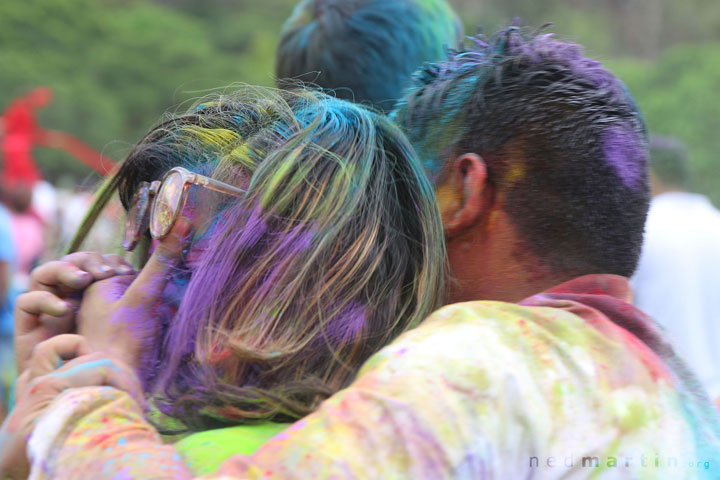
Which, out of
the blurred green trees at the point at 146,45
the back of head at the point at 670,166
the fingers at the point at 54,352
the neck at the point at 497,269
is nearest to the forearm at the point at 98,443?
the fingers at the point at 54,352

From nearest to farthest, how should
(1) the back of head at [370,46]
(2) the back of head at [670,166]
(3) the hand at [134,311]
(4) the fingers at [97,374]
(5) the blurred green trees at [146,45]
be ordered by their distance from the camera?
(4) the fingers at [97,374]
(3) the hand at [134,311]
(1) the back of head at [370,46]
(2) the back of head at [670,166]
(5) the blurred green trees at [146,45]

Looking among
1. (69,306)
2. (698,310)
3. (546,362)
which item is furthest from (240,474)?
(698,310)

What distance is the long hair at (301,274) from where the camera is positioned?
1202 mm

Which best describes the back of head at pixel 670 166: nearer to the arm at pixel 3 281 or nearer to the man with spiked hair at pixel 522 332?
the man with spiked hair at pixel 522 332

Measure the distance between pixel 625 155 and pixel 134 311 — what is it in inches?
34.9

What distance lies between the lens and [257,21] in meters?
40.0

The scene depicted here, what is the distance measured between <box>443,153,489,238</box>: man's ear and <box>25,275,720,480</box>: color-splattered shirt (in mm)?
240

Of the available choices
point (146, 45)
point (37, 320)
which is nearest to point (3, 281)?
point (37, 320)

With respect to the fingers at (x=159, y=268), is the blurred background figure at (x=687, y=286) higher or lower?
lower

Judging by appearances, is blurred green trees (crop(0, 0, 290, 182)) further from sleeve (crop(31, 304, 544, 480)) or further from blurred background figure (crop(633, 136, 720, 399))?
sleeve (crop(31, 304, 544, 480))

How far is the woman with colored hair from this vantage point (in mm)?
1200

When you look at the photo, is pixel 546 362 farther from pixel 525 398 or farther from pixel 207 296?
pixel 207 296

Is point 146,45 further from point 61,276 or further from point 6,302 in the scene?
point 61,276

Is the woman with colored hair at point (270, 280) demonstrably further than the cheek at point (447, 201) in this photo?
No
